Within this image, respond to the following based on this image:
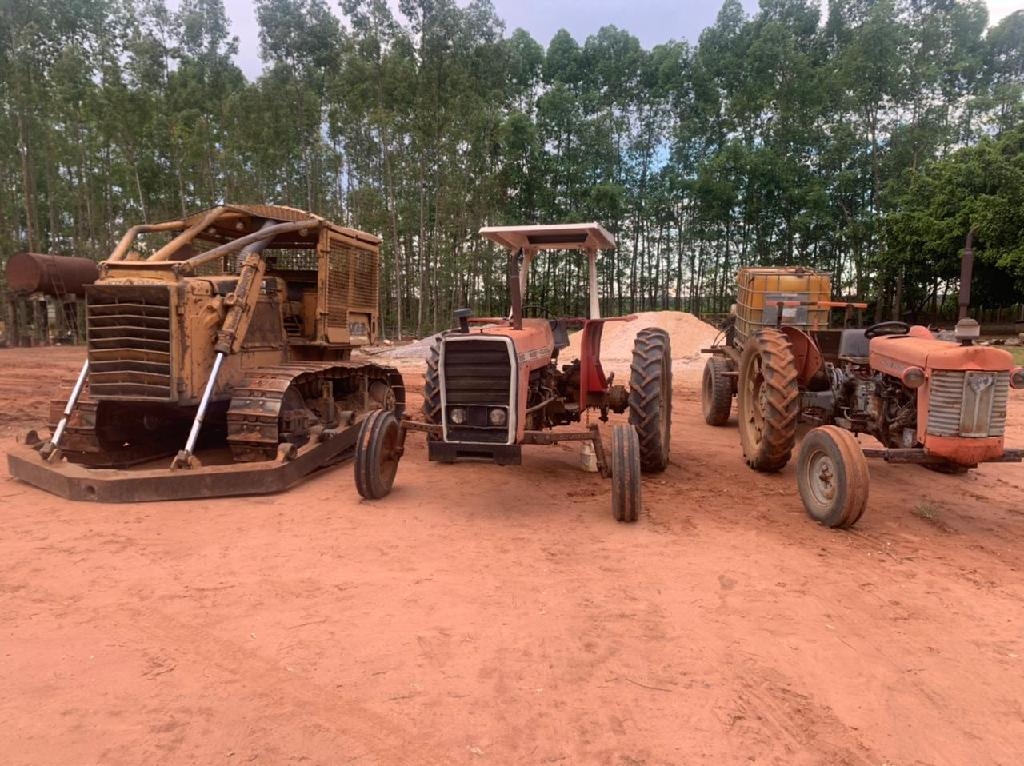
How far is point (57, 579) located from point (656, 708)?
3541 mm

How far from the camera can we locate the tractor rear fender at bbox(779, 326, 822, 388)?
682cm

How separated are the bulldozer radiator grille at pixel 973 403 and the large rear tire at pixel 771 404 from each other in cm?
131

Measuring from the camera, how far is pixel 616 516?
17.0 ft

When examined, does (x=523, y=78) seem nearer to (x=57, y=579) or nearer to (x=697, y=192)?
(x=697, y=192)

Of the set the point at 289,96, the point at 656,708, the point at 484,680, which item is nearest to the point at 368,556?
the point at 484,680

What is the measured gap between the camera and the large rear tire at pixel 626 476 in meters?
5.02

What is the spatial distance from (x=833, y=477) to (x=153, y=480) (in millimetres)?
5341

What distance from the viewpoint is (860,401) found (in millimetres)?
6199

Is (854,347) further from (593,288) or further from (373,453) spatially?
(373,453)

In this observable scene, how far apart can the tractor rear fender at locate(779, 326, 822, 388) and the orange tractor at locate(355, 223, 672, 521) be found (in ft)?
4.55

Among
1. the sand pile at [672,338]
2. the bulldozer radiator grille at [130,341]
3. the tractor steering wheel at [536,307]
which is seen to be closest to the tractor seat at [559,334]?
the tractor steering wheel at [536,307]

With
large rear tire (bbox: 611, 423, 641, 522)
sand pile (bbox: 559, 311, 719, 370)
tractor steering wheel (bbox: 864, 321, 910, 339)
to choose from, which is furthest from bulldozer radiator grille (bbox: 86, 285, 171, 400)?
sand pile (bbox: 559, 311, 719, 370)

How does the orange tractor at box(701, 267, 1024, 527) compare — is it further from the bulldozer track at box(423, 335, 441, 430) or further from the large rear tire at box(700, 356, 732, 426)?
the bulldozer track at box(423, 335, 441, 430)

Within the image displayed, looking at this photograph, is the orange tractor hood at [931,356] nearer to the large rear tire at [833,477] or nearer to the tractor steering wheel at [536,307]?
the large rear tire at [833,477]
